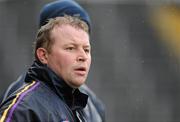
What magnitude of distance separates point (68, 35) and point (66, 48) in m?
0.07

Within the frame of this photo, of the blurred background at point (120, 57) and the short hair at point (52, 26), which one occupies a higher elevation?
the short hair at point (52, 26)

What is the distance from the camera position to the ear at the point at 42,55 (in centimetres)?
391

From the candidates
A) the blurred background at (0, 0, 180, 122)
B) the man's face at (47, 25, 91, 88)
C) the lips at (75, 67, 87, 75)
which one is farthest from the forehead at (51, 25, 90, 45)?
the blurred background at (0, 0, 180, 122)

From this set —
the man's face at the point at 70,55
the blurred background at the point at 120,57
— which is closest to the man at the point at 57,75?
the man's face at the point at 70,55

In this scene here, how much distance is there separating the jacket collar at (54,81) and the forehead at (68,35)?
0.51ft

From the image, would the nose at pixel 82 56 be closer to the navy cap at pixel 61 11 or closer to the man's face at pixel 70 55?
the man's face at pixel 70 55

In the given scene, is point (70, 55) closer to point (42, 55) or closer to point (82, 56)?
point (82, 56)

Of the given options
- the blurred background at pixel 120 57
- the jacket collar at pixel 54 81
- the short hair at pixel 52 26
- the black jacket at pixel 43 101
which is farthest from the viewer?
the blurred background at pixel 120 57

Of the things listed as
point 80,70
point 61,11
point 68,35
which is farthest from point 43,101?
point 61,11

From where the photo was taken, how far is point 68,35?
12.7 feet

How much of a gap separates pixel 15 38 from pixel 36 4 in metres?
0.50

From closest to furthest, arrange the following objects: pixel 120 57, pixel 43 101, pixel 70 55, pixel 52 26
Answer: pixel 43 101 → pixel 70 55 → pixel 52 26 → pixel 120 57

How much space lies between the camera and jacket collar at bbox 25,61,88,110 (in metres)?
3.82

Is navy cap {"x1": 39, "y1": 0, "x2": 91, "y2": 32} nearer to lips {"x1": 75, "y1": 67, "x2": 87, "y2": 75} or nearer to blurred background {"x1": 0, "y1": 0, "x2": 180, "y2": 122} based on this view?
lips {"x1": 75, "y1": 67, "x2": 87, "y2": 75}
